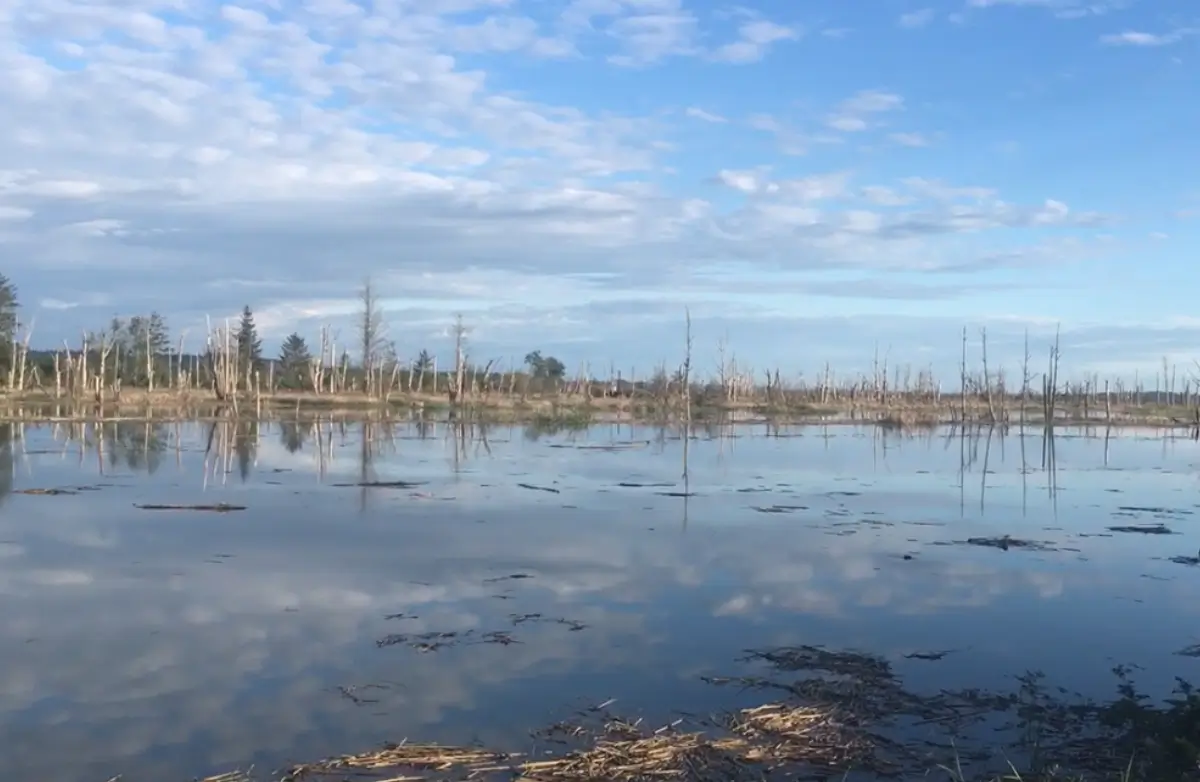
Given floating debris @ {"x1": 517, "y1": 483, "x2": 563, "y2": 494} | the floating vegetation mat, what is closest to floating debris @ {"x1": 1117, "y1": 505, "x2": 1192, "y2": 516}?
floating debris @ {"x1": 517, "y1": 483, "x2": 563, "y2": 494}

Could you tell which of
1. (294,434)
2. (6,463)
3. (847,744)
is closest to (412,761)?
(847,744)

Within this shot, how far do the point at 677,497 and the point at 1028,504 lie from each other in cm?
555

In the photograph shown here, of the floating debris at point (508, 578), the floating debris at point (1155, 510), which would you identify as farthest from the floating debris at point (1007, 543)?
the floating debris at point (508, 578)

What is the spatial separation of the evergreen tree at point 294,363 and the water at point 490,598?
45124 mm

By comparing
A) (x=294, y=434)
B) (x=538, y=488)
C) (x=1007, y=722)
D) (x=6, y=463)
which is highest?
(x=294, y=434)

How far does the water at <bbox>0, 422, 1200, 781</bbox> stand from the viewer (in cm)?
655

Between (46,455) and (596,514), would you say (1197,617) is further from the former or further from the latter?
(46,455)

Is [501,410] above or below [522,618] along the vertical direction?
above

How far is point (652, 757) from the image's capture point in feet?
18.7

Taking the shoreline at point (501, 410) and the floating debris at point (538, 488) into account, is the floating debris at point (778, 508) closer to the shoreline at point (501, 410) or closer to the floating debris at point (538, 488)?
the floating debris at point (538, 488)

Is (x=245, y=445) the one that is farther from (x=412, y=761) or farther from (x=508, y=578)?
(x=412, y=761)

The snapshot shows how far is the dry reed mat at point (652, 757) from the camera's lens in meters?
5.53

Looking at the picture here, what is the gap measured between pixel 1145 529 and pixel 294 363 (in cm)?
6631

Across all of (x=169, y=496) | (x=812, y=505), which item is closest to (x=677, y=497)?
(x=812, y=505)
